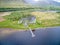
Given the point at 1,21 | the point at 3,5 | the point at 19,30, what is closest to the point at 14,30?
the point at 19,30

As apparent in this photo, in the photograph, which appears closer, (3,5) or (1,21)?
(1,21)

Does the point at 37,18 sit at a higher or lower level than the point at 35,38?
higher

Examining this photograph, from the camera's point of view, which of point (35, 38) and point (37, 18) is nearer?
point (35, 38)

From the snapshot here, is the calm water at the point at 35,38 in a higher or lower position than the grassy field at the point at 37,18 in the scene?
lower

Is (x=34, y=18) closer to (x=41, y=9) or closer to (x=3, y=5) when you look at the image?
(x=41, y=9)
